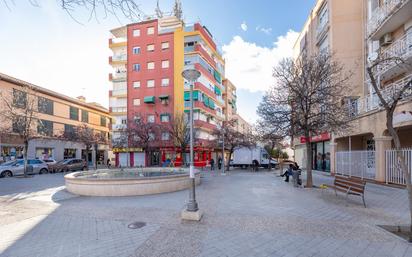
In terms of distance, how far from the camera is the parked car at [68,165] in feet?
85.3

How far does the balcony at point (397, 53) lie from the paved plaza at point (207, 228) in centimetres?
779

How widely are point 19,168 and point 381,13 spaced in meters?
30.1

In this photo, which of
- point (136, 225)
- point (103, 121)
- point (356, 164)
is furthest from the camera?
point (103, 121)

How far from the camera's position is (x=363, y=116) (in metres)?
15.5

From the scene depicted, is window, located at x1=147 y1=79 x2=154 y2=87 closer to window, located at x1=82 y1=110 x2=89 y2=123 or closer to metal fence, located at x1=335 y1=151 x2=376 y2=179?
window, located at x1=82 y1=110 x2=89 y2=123

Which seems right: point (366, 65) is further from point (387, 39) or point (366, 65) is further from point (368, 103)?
point (368, 103)

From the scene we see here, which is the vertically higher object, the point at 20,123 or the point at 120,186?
the point at 20,123

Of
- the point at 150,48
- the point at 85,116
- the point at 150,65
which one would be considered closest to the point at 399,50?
the point at 150,65

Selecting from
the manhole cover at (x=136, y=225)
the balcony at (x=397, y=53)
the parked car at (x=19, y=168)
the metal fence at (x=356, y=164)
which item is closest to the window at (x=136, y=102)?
the parked car at (x=19, y=168)

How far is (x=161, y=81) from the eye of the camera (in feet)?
132

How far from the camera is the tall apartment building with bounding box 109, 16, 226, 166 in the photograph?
1532 inches

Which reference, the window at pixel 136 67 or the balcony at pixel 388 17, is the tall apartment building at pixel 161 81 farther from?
the balcony at pixel 388 17

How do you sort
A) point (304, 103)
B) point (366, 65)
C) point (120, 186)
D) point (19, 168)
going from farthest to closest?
point (19, 168) < point (366, 65) < point (304, 103) < point (120, 186)

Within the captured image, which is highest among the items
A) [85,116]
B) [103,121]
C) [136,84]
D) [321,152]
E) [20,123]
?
[136,84]
